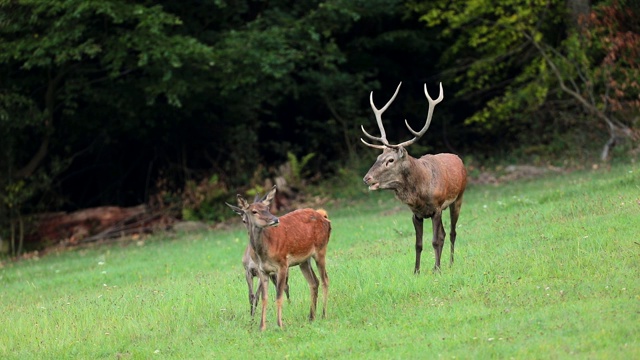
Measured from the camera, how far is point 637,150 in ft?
78.8

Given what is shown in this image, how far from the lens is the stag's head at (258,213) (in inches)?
418

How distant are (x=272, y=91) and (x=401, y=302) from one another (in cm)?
1669

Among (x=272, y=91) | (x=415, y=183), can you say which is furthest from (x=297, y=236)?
(x=272, y=91)

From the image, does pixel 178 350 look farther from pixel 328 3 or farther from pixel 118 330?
pixel 328 3

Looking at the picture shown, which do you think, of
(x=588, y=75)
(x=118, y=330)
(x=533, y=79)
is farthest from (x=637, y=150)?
(x=118, y=330)

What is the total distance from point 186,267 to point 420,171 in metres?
5.86

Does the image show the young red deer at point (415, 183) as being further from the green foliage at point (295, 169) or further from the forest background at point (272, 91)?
the green foliage at point (295, 169)

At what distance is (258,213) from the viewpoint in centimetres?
1072

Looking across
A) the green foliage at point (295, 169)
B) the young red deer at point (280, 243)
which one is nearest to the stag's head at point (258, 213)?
the young red deer at point (280, 243)

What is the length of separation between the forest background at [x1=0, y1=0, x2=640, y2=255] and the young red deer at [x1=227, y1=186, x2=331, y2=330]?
11214 mm

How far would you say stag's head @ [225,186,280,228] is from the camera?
10.6 meters

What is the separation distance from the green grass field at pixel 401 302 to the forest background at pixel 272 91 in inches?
250

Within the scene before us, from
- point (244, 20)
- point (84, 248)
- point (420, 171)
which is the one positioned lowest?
point (84, 248)

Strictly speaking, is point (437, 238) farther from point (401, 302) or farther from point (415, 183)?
point (401, 302)
